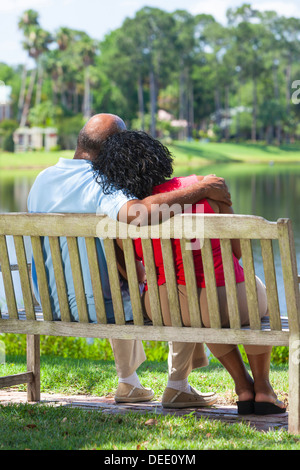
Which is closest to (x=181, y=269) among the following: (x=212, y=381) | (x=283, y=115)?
(x=212, y=381)

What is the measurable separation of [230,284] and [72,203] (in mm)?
745

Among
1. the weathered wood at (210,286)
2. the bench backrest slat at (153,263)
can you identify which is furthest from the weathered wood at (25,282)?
the weathered wood at (210,286)

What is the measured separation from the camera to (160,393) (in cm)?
375

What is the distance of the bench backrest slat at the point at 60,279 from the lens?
9.89ft

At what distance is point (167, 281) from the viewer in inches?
115

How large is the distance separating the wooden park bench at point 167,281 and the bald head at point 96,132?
0.43 m

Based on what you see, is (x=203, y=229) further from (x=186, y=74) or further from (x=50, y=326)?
(x=186, y=74)

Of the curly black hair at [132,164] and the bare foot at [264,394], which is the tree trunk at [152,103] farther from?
the bare foot at [264,394]

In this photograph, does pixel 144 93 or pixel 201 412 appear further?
pixel 144 93

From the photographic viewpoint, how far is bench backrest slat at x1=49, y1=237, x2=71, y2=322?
3.02 m

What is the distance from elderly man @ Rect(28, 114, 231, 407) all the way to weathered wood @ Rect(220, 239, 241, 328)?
0.81ft

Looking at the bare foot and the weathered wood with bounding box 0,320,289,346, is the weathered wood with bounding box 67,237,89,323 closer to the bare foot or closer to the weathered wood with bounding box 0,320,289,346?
the weathered wood with bounding box 0,320,289,346

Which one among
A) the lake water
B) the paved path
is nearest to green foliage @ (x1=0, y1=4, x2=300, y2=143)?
the lake water
